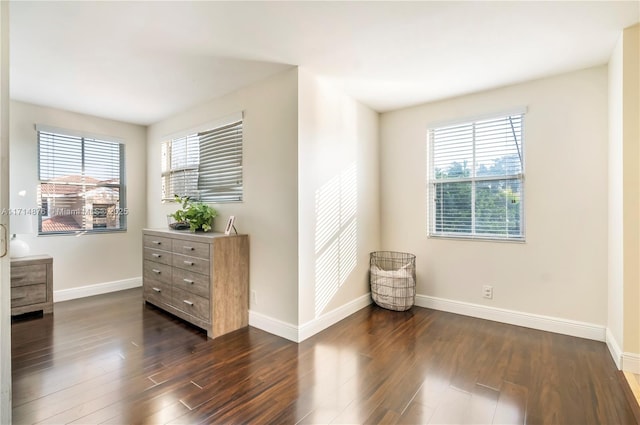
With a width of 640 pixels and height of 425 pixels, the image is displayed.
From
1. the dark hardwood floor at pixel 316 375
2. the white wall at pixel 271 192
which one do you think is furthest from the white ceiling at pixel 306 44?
the dark hardwood floor at pixel 316 375

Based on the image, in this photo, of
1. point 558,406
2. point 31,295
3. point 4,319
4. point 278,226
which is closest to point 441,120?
point 278,226

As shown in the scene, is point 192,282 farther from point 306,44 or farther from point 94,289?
point 306,44

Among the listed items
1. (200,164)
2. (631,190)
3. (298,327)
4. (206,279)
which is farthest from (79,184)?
(631,190)

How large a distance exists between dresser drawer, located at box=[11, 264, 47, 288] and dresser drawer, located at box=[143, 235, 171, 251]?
1034mm

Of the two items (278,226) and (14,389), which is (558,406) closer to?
(278,226)

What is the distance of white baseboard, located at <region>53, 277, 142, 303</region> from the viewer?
3.90m

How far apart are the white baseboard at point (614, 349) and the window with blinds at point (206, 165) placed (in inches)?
134

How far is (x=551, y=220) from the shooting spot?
9.68 ft

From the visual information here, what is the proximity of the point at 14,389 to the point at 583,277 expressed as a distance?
4.41 metres

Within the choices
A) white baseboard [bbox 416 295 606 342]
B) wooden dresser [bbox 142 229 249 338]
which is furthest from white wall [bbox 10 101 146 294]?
white baseboard [bbox 416 295 606 342]

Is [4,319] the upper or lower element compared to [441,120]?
lower

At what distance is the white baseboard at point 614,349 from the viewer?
2.24 meters

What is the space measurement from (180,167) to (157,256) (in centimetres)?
125

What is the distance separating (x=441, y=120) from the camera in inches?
141
